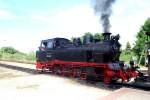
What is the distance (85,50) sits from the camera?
16.3m

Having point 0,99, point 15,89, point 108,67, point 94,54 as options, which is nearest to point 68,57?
point 94,54

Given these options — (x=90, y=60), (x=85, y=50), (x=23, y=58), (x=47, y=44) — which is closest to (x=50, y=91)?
(x=90, y=60)

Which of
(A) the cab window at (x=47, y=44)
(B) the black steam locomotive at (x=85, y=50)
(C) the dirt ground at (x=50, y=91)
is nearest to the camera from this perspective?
(C) the dirt ground at (x=50, y=91)

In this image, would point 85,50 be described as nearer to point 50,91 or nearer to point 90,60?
point 90,60

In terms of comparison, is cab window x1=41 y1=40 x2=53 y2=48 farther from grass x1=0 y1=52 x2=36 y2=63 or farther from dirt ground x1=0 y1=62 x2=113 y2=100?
grass x1=0 y1=52 x2=36 y2=63

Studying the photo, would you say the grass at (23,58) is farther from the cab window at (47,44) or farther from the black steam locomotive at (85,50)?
the black steam locomotive at (85,50)

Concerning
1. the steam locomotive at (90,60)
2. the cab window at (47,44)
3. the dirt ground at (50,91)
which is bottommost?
the dirt ground at (50,91)

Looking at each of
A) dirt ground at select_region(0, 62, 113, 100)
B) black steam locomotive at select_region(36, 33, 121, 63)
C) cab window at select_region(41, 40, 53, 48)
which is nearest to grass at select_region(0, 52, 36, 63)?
cab window at select_region(41, 40, 53, 48)

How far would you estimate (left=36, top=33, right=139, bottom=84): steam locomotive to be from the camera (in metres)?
14.8

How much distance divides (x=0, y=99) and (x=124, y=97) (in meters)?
5.33

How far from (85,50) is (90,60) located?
29.2 inches

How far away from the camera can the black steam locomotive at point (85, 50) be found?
15.2 metres

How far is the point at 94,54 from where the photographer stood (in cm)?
1571

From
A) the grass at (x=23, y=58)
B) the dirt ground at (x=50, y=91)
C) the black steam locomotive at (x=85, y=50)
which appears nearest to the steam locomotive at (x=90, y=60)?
the black steam locomotive at (x=85, y=50)
